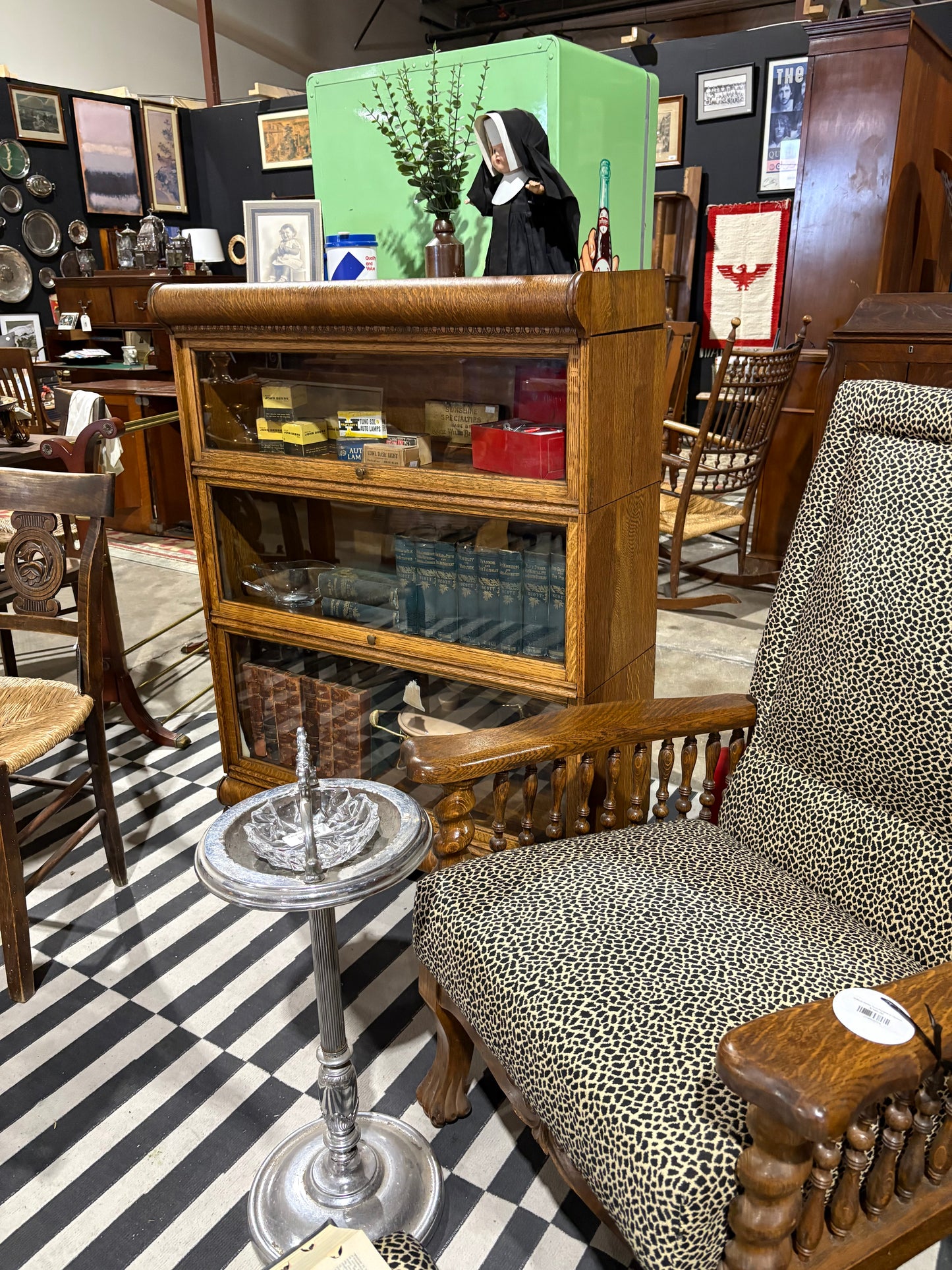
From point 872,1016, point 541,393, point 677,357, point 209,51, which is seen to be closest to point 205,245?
point 209,51

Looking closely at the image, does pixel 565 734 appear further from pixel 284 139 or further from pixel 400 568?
pixel 284 139

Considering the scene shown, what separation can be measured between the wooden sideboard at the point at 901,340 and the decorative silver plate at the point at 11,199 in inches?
269

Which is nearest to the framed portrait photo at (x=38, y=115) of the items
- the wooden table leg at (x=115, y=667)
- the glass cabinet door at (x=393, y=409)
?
the wooden table leg at (x=115, y=667)

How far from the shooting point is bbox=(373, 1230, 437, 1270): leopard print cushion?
1.05 m

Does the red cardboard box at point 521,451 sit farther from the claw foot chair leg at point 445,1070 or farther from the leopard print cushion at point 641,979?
the claw foot chair leg at point 445,1070

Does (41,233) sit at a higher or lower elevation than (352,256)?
higher

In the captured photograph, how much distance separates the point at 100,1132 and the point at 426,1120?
59cm

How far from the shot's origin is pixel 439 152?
1.97m

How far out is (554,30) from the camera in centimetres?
1076

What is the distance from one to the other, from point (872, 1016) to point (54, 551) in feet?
6.59

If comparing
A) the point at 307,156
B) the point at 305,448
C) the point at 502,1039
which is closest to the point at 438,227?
the point at 305,448

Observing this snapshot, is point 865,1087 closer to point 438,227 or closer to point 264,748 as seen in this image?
point 438,227

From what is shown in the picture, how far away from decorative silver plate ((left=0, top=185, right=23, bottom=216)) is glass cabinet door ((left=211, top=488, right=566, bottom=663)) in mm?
6426

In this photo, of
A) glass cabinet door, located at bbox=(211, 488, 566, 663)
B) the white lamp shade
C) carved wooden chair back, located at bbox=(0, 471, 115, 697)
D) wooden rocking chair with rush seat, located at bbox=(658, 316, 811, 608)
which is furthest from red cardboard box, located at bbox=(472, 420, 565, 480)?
the white lamp shade
